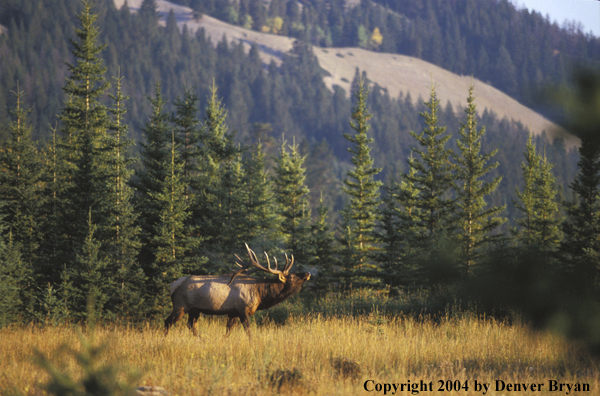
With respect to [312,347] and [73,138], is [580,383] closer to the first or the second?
[312,347]

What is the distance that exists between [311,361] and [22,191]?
18.5 metres

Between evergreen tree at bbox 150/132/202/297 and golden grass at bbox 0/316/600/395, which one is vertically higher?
evergreen tree at bbox 150/132/202/297

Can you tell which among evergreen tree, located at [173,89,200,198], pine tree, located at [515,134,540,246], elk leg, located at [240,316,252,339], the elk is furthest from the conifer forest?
elk leg, located at [240,316,252,339]

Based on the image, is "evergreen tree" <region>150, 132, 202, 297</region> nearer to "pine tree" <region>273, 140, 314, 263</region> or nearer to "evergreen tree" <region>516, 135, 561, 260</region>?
"pine tree" <region>273, 140, 314, 263</region>

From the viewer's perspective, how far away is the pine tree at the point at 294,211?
26078 millimetres

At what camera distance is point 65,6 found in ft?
638

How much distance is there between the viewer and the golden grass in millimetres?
6004

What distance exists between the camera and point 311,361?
7.90m

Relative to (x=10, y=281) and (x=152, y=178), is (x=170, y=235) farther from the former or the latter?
(x=10, y=281)

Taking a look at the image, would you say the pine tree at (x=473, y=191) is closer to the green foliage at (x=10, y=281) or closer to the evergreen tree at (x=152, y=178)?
the evergreen tree at (x=152, y=178)

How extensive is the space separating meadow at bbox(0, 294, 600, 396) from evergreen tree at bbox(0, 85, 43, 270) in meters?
11.9

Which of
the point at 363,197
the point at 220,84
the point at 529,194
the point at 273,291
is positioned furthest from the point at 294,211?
the point at 220,84

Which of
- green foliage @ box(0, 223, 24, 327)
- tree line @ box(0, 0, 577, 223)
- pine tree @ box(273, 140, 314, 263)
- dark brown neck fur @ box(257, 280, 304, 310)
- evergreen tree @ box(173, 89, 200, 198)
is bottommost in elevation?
green foliage @ box(0, 223, 24, 327)

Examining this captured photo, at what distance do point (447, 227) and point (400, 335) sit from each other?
763 inches
